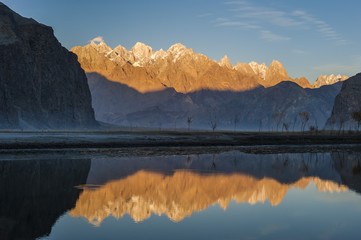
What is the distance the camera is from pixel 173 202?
2684 centimetres

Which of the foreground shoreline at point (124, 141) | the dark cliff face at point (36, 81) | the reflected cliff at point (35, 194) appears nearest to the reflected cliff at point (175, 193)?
the reflected cliff at point (35, 194)

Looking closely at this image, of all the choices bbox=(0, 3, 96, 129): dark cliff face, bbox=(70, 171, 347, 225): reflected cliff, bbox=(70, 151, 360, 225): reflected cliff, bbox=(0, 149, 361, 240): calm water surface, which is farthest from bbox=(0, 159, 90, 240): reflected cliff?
bbox=(0, 3, 96, 129): dark cliff face

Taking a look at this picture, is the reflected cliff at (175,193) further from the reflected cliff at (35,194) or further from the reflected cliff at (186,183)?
the reflected cliff at (35,194)

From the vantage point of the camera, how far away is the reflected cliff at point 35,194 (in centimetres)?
1961

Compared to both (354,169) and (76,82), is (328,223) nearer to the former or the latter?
(354,169)

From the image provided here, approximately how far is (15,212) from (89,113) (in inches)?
6238

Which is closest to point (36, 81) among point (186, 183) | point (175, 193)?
point (186, 183)

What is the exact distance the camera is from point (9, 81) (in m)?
128

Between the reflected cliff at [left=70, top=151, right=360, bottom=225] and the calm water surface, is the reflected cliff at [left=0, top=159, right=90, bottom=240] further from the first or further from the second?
the reflected cliff at [left=70, top=151, right=360, bottom=225]

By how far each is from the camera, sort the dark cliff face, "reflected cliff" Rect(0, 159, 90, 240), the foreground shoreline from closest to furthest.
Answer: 1. "reflected cliff" Rect(0, 159, 90, 240)
2. the foreground shoreline
3. the dark cliff face

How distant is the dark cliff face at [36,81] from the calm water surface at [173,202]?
8639cm

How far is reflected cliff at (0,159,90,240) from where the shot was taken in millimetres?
19614

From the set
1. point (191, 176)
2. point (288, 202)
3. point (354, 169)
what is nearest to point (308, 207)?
point (288, 202)

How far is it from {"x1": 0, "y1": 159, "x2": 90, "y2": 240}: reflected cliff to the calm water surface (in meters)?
0.05
